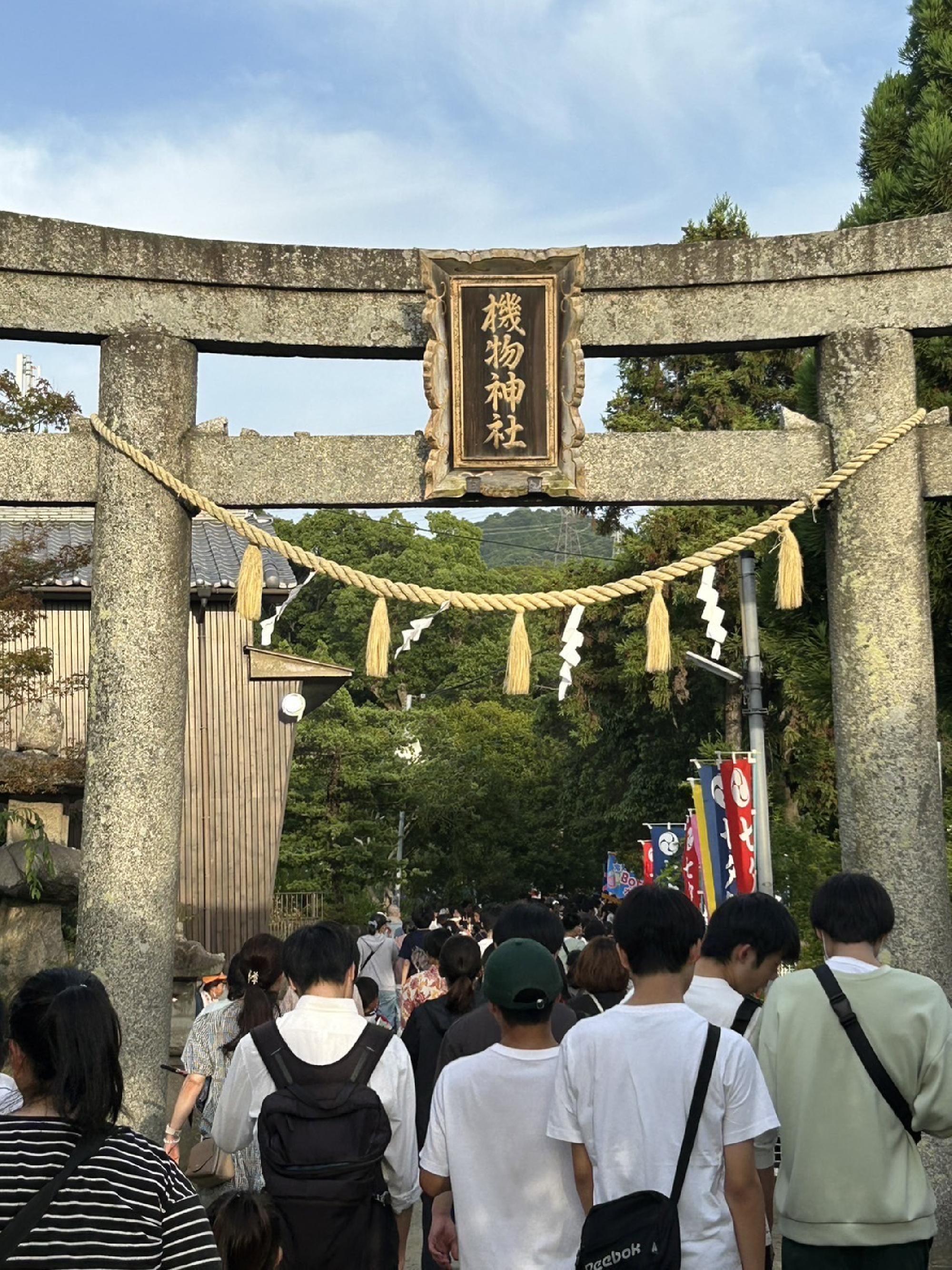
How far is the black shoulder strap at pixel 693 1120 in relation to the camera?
12.0 feet

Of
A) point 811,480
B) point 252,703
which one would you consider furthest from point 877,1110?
point 252,703

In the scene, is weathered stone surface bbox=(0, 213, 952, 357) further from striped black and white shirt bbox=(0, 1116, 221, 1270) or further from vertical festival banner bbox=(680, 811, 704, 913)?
striped black and white shirt bbox=(0, 1116, 221, 1270)

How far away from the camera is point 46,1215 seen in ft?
9.55

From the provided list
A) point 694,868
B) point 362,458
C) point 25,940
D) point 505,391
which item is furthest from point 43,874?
point 505,391

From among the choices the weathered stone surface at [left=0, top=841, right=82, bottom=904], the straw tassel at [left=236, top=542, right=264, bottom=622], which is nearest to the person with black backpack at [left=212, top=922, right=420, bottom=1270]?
the straw tassel at [left=236, top=542, right=264, bottom=622]

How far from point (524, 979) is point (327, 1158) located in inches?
33.8

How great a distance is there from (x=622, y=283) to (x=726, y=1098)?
6167mm

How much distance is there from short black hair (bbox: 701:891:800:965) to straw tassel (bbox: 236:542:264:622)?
4.89 metres

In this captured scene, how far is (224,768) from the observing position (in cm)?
2050

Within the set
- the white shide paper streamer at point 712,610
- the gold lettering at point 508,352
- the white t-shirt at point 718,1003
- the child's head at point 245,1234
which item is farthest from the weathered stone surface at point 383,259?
the child's head at point 245,1234

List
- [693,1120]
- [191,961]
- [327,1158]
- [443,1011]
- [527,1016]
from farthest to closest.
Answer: [191,961] → [443,1011] → [327,1158] → [527,1016] → [693,1120]

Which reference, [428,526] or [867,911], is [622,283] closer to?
[867,911]

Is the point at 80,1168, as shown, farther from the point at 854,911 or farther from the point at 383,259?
the point at 383,259

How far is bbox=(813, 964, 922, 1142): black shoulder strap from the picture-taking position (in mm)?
4180
